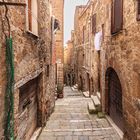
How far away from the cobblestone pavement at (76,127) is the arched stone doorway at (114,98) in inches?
15.6

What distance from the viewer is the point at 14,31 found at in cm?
373

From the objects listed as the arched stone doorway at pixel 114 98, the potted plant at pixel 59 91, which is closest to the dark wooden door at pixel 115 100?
the arched stone doorway at pixel 114 98

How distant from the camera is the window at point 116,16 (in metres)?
6.52

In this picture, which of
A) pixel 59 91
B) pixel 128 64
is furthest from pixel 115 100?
pixel 59 91

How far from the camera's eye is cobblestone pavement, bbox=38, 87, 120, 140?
6.92m

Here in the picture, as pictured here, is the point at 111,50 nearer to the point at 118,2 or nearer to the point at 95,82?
the point at 118,2

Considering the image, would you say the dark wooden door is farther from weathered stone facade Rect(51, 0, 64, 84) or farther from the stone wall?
weathered stone facade Rect(51, 0, 64, 84)

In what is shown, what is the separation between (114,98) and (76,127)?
1803mm

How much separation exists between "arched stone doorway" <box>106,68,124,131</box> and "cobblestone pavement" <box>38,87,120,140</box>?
396 mm

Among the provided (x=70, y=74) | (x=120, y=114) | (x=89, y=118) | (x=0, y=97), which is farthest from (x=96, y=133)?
(x=70, y=74)

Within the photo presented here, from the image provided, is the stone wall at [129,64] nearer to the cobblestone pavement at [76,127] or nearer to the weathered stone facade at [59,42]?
the cobblestone pavement at [76,127]

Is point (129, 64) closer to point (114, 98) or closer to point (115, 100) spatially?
point (115, 100)

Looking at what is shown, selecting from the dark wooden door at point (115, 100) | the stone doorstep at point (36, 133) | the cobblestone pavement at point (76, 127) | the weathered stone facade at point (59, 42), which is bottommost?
the cobblestone pavement at point (76, 127)

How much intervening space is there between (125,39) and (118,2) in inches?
57.8
